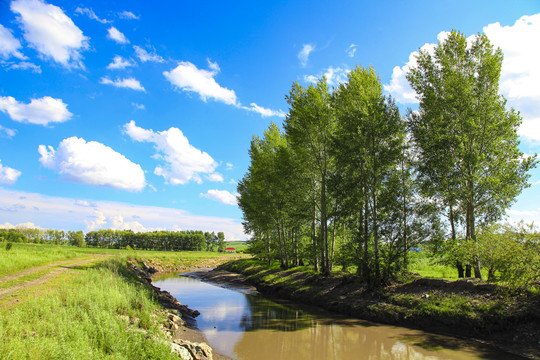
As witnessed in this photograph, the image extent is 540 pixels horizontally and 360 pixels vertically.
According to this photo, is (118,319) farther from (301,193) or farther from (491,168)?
(491,168)

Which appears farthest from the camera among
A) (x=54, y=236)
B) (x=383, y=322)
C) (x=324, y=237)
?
(x=54, y=236)

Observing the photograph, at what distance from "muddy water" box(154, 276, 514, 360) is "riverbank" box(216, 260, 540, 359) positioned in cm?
70

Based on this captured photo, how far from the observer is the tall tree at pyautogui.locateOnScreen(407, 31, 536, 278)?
15188 mm

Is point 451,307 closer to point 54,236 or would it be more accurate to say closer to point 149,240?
point 149,240

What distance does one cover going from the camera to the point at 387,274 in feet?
54.1

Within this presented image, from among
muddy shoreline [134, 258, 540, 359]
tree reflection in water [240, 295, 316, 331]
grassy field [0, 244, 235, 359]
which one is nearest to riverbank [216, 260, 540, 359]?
muddy shoreline [134, 258, 540, 359]

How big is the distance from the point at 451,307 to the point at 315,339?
20.8 ft

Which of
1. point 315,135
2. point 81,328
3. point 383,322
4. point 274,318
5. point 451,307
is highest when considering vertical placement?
point 315,135

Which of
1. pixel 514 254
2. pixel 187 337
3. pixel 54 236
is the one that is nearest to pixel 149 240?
pixel 54 236

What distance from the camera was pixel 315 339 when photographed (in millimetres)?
12016

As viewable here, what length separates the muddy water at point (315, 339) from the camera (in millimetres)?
10219

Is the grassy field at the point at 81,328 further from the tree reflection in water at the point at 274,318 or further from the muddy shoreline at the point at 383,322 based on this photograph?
the tree reflection in water at the point at 274,318

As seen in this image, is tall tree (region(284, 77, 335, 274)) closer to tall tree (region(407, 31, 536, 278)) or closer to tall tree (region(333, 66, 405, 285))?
tall tree (region(333, 66, 405, 285))

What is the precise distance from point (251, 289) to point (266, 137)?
16.7 m
